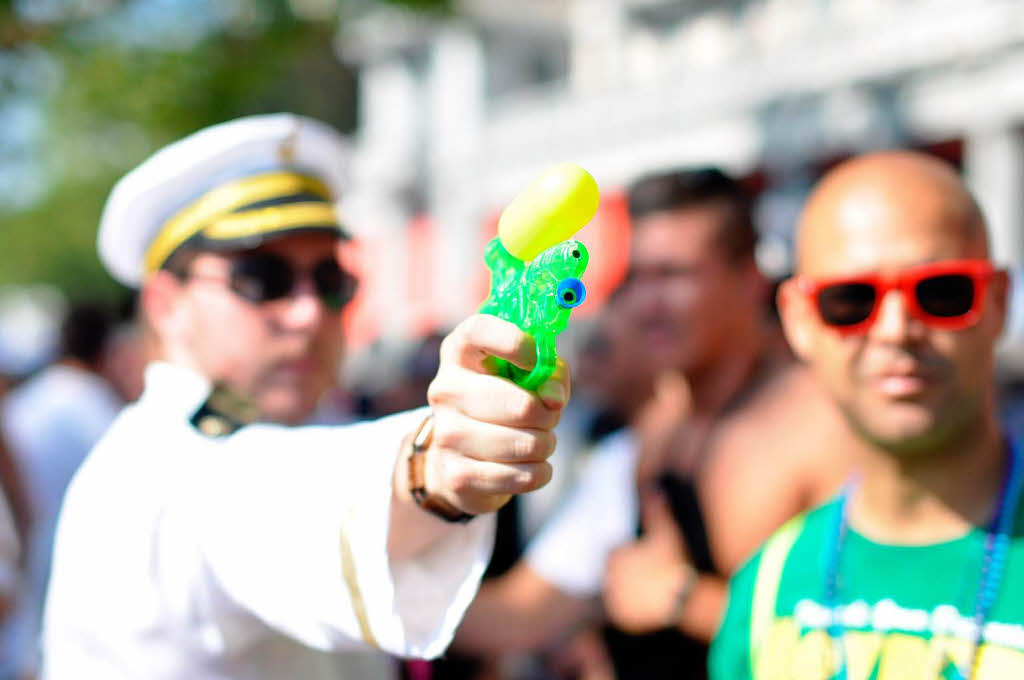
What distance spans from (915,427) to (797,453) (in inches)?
26.3

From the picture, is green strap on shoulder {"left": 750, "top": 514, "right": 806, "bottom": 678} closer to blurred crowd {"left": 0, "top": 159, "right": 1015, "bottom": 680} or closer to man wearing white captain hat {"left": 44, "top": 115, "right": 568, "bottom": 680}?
blurred crowd {"left": 0, "top": 159, "right": 1015, "bottom": 680}

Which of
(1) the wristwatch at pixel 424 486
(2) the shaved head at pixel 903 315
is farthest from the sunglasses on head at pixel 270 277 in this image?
(2) the shaved head at pixel 903 315

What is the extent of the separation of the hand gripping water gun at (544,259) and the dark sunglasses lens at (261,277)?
1048 mm

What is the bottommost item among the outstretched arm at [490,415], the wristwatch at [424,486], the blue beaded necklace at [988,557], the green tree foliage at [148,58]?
the blue beaded necklace at [988,557]

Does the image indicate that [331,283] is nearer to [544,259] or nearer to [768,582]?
[768,582]

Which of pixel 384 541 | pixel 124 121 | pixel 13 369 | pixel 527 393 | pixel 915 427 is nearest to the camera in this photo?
pixel 527 393

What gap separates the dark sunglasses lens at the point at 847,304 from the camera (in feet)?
5.82

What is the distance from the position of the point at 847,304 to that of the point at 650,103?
16474 millimetres

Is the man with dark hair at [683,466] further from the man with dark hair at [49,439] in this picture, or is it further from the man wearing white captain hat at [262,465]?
the man with dark hair at [49,439]

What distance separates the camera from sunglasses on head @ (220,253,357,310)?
213 cm

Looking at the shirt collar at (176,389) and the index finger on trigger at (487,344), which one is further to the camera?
the shirt collar at (176,389)

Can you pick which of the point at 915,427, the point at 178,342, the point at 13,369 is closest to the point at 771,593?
the point at 915,427

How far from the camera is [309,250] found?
222 cm

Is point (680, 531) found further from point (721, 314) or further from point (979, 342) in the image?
point (979, 342)
